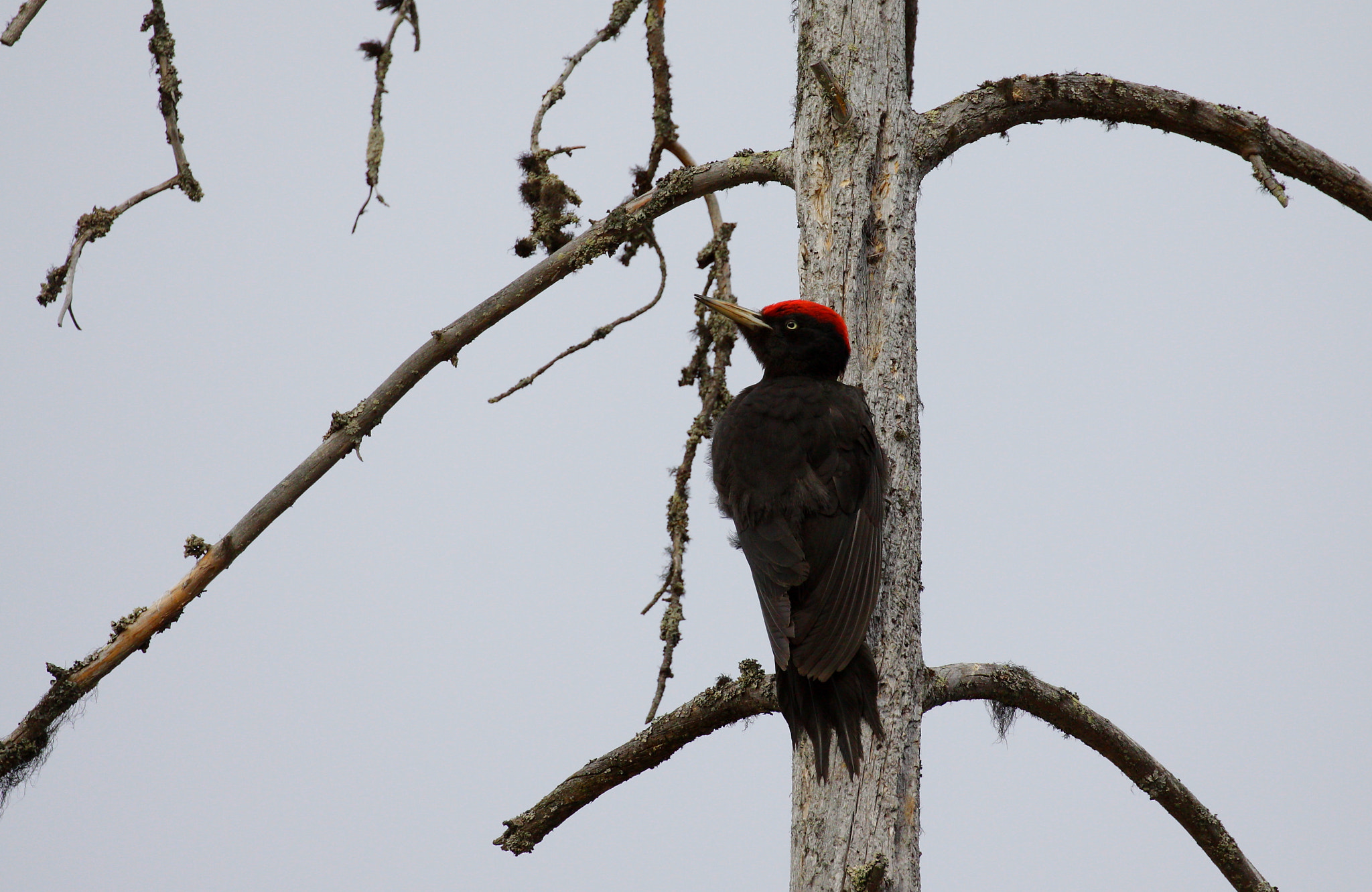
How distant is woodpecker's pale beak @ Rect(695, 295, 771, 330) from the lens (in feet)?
13.2

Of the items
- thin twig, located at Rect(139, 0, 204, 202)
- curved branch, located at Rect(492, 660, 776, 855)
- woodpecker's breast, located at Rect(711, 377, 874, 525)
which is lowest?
curved branch, located at Rect(492, 660, 776, 855)

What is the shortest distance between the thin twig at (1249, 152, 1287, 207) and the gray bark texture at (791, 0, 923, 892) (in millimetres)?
1072

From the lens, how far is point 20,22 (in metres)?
2.89

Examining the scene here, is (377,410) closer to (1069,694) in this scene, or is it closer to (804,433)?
(804,433)

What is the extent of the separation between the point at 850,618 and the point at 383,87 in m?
2.32

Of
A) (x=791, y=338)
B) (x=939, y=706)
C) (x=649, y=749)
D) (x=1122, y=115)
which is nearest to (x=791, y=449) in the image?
(x=791, y=338)

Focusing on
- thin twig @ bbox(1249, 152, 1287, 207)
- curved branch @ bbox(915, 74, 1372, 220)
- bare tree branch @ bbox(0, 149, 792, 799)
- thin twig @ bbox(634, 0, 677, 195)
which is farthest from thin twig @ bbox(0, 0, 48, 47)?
thin twig @ bbox(1249, 152, 1287, 207)

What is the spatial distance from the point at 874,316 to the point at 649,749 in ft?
4.71

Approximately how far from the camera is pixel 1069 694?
10.9ft

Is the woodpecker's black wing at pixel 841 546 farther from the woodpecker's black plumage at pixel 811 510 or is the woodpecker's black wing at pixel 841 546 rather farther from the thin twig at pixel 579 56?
the thin twig at pixel 579 56

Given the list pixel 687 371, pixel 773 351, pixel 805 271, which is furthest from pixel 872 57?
pixel 687 371

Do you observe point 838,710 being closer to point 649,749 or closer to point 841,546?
point 841,546

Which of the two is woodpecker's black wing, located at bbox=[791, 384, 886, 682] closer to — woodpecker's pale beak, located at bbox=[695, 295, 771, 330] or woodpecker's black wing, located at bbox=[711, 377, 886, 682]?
woodpecker's black wing, located at bbox=[711, 377, 886, 682]

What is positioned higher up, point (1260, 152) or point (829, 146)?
point (1260, 152)
